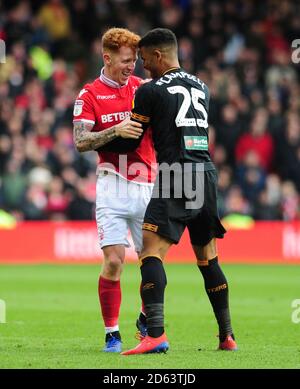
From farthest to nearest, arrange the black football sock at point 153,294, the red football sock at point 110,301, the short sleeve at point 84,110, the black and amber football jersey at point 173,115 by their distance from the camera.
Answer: the short sleeve at point 84,110
the red football sock at point 110,301
the black and amber football jersey at point 173,115
the black football sock at point 153,294

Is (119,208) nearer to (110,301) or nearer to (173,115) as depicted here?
(110,301)

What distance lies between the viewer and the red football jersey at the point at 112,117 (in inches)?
360

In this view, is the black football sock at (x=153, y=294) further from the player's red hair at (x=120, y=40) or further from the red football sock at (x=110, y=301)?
the player's red hair at (x=120, y=40)

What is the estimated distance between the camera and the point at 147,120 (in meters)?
8.52

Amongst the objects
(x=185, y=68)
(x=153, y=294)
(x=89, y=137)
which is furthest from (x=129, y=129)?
(x=185, y=68)

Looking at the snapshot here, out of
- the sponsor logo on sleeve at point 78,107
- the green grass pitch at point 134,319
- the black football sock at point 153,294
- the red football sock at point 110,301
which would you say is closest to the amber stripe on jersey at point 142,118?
the sponsor logo on sleeve at point 78,107

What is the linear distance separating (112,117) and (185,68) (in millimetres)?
14476

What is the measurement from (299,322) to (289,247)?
9931 millimetres

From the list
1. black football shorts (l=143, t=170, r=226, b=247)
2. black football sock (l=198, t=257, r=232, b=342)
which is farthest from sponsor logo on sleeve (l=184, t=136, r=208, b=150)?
black football sock (l=198, t=257, r=232, b=342)

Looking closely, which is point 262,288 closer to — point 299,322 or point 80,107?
point 299,322

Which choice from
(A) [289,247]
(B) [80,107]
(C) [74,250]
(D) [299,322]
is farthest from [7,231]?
(B) [80,107]

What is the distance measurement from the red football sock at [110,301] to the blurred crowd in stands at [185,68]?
471 inches

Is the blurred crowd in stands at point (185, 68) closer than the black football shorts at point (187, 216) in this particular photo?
No

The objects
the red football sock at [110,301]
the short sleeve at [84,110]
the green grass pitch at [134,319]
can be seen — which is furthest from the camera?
the short sleeve at [84,110]
